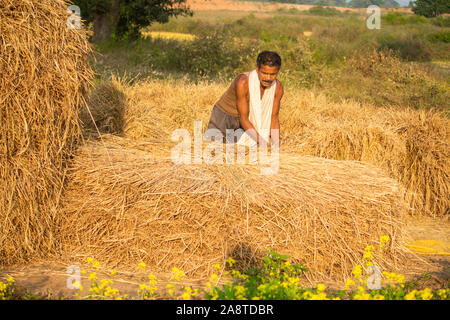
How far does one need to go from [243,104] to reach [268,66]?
521 millimetres

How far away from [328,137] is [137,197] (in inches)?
95.1

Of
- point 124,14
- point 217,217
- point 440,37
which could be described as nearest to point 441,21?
point 440,37

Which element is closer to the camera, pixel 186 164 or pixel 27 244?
pixel 27 244

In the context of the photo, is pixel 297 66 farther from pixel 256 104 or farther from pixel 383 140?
pixel 256 104

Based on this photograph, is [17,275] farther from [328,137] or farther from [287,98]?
[287,98]

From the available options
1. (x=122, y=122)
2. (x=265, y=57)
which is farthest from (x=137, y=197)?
(x=122, y=122)

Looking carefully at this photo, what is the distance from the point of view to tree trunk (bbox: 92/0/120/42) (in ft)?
48.0

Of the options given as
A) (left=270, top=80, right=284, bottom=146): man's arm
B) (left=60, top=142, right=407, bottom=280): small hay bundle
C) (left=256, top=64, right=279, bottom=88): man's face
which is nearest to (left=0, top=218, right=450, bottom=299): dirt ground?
(left=60, top=142, right=407, bottom=280): small hay bundle

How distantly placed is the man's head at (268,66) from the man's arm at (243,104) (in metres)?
0.21

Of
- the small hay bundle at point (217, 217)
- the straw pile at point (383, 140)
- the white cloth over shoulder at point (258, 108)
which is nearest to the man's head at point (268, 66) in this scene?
the white cloth over shoulder at point (258, 108)

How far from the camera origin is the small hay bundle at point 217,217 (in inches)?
142

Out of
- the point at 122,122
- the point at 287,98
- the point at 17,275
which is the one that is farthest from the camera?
the point at 287,98

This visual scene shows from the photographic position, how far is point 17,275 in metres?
3.39

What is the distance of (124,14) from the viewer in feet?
47.7
